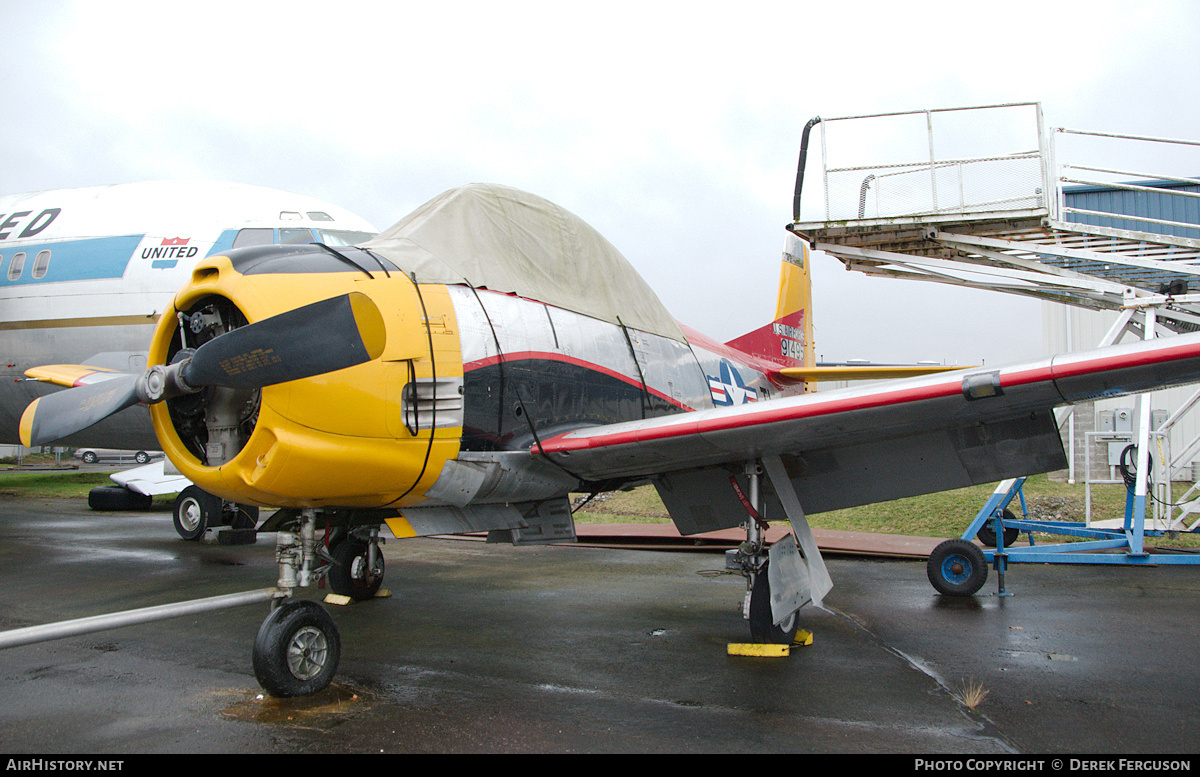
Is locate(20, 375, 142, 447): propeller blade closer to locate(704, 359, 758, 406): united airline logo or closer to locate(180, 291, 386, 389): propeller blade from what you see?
locate(180, 291, 386, 389): propeller blade

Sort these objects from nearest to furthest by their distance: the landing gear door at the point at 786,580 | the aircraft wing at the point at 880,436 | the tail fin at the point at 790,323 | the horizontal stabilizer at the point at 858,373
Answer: the aircraft wing at the point at 880,436 < the landing gear door at the point at 786,580 < the horizontal stabilizer at the point at 858,373 < the tail fin at the point at 790,323

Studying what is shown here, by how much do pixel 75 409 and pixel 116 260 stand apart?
615cm

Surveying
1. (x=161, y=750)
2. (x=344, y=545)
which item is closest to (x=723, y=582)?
(x=344, y=545)

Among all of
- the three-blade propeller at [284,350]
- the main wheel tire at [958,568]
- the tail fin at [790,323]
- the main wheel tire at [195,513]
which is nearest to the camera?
the three-blade propeller at [284,350]

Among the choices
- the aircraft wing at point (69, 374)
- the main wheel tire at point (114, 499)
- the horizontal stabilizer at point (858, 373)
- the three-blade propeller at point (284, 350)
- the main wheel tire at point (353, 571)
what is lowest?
the main wheel tire at point (353, 571)

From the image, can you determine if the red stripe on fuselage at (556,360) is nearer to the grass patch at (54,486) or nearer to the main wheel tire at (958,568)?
the main wheel tire at (958,568)

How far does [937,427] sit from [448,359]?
9.49 feet

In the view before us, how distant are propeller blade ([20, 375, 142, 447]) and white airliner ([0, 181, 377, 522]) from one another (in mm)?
5055

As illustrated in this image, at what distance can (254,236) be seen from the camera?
8.83 metres

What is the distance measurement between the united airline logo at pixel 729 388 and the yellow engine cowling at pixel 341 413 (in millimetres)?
3339

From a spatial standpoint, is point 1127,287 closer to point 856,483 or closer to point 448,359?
point 856,483

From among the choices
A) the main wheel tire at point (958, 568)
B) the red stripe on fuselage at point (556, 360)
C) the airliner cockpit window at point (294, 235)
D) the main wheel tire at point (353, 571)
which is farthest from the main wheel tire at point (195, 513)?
the main wheel tire at point (958, 568)

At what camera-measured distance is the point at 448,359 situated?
3.87 meters

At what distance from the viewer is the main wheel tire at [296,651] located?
3500 mm
